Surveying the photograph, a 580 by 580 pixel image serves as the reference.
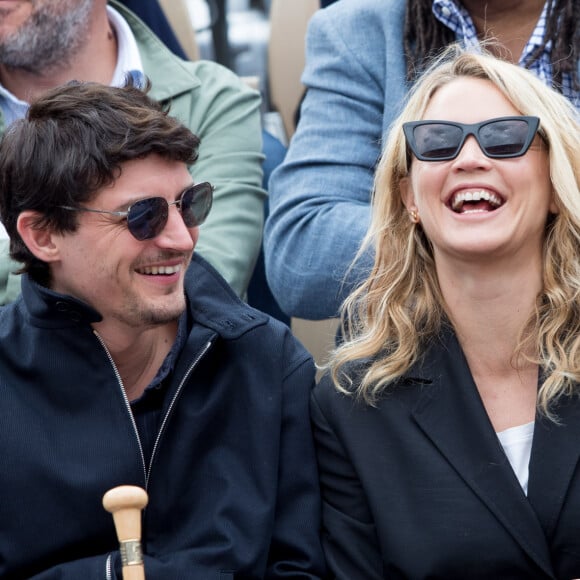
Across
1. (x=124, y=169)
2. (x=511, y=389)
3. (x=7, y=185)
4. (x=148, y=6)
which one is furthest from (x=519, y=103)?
(x=148, y=6)

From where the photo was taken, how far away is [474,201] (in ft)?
8.52

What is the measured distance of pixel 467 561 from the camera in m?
2.45

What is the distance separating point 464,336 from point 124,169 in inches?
31.6

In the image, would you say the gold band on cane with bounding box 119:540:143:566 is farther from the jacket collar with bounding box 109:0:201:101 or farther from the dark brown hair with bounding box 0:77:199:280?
the jacket collar with bounding box 109:0:201:101

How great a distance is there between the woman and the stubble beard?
1.43 meters

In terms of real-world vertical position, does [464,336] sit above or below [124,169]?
below

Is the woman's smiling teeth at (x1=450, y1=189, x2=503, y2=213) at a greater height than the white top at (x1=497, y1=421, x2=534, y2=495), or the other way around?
the woman's smiling teeth at (x1=450, y1=189, x2=503, y2=213)

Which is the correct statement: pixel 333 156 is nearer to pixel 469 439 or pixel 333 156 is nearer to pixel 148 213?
pixel 148 213

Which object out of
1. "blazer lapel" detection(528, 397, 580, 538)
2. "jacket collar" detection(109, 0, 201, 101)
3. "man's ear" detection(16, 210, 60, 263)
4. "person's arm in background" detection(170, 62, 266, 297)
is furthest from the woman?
"jacket collar" detection(109, 0, 201, 101)

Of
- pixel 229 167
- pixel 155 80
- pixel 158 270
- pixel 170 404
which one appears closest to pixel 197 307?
pixel 158 270

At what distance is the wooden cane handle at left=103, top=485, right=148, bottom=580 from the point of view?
2234mm

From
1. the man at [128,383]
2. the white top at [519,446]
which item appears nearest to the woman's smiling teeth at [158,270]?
the man at [128,383]

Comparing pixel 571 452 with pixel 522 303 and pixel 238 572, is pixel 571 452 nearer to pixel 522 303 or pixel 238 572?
pixel 522 303

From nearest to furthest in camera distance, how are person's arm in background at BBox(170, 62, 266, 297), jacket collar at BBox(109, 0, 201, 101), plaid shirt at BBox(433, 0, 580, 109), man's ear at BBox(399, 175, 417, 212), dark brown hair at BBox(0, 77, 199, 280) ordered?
dark brown hair at BBox(0, 77, 199, 280) → man's ear at BBox(399, 175, 417, 212) → plaid shirt at BBox(433, 0, 580, 109) → person's arm in background at BBox(170, 62, 266, 297) → jacket collar at BBox(109, 0, 201, 101)
